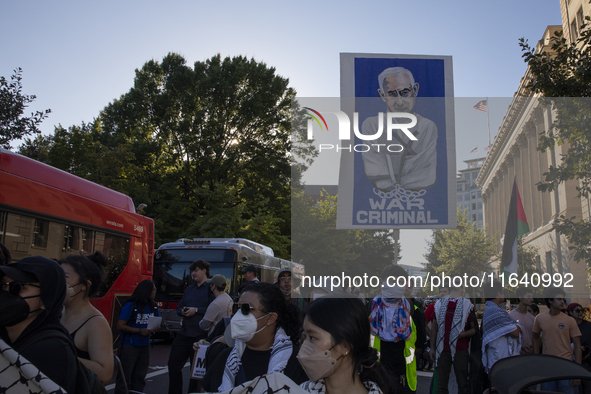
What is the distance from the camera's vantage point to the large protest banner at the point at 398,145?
3.89 metres

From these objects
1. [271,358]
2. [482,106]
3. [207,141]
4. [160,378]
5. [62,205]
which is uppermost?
[207,141]

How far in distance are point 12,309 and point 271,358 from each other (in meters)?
1.48

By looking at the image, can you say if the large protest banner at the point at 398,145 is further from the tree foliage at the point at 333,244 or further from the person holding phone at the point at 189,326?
the person holding phone at the point at 189,326

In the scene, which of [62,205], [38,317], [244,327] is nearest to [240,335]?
[244,327]

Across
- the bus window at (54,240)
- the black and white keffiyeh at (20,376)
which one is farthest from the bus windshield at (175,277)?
the black and white keffiyeh at (20,376)

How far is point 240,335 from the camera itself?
10.2ft

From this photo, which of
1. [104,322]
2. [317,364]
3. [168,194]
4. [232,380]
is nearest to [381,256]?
[232,380]

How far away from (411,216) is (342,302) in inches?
66.6

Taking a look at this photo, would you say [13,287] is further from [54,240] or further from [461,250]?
[54,240]

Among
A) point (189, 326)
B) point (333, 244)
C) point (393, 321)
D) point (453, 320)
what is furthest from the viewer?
point (453, 320)

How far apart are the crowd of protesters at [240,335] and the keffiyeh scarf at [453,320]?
369mm

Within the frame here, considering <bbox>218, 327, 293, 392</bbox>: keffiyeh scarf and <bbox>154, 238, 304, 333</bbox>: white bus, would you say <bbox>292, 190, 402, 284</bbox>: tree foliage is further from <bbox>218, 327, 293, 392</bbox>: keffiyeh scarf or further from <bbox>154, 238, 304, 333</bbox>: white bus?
<bbox>154, 238, 304, 333</bbox>: white bus

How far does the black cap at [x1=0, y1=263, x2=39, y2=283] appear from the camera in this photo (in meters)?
2.21

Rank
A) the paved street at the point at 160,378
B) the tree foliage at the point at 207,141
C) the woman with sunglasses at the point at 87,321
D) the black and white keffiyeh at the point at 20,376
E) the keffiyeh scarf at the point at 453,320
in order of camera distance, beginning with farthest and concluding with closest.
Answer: the tree foliage at the point at 207,141, the paved street at the point at 160,378, the keffiyeh scarf at the point at 453,320, the woman with sunglasses at the point at 87,321, the black and white keffiyeh at the point at 20,376
